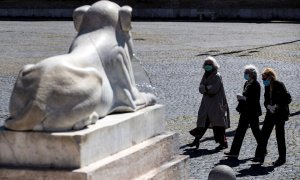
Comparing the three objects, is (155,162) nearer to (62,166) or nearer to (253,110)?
(62,166)

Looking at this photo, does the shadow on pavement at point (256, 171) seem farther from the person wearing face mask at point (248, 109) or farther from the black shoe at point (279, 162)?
the person wearing face mask at point (248, 109)

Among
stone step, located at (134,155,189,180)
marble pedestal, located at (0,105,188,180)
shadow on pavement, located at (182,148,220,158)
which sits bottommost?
shadow on pavement, located at (182,148,220,158)

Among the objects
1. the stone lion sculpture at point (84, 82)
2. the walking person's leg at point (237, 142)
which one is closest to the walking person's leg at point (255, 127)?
the walking person's leg at point (237, 142)

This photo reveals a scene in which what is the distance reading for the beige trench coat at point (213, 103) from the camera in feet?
42.1

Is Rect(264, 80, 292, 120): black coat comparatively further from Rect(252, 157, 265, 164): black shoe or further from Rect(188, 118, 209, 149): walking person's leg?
Rect(188, 118, 209, 149): walking person's leg

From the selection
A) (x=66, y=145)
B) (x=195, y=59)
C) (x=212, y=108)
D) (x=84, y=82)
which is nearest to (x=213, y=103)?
(x=212, y=108)

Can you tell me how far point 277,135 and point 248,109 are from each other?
669 millimetres

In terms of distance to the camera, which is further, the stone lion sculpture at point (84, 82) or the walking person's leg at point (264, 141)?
the walking person's leg at point (264, 141)

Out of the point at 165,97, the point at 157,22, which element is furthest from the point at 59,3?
the point at 165,97

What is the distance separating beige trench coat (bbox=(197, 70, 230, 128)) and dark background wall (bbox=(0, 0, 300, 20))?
1159 inches

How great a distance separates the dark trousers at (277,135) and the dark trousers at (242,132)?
184 mm

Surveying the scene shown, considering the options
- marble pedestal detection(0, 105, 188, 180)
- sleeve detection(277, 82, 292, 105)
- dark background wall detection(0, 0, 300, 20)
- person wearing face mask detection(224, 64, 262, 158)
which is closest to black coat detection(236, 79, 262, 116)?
person wearing face mask detection(224, 64, 262, 158)

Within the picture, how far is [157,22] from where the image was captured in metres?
40.0

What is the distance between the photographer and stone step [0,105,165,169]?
683cm
